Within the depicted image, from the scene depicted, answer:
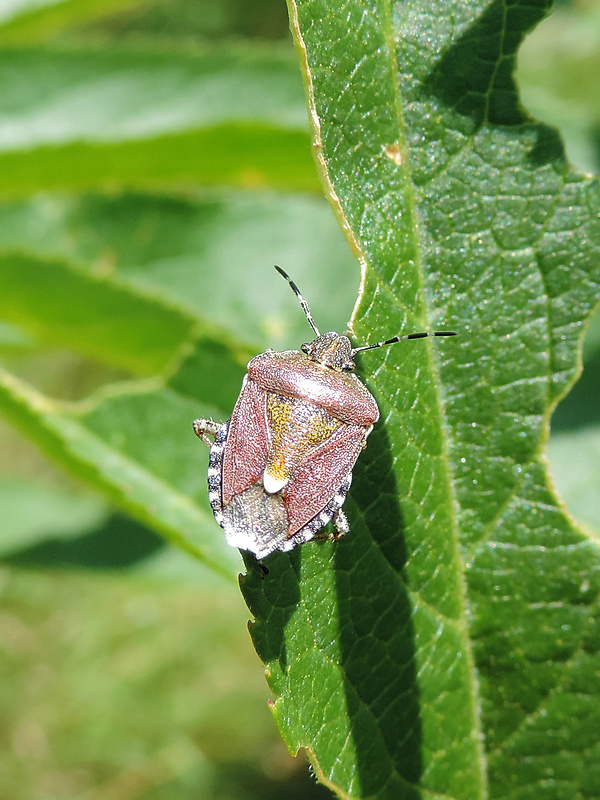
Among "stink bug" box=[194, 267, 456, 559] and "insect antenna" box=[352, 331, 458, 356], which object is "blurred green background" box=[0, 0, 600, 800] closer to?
"stink bug" box=[194, 267, 456, 559]

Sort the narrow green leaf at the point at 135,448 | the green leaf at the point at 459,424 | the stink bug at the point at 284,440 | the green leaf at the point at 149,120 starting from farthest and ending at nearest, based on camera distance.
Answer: the green leaf at the point at 149,120, the narrow green leaf at the point at 135,448, the stink bug at the point at 284,440, the green leaf at the point at 459,424

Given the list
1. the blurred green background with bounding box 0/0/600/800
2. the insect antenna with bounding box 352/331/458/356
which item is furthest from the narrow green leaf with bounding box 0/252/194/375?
the insect antenna with bounding box 352/331/458/356

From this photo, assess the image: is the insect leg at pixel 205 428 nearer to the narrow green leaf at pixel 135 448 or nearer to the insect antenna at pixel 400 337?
the narrow green leaf at pixel 135 448

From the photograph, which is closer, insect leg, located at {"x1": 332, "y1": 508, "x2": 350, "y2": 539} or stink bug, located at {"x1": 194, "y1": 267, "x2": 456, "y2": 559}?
insect leg, located at {"x1": 332, "y1": 508, "x2": 350, "y2": 539}

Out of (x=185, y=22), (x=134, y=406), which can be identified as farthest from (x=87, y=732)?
(x=185, y=22)

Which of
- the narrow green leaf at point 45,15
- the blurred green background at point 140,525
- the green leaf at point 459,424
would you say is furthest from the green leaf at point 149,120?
the green leaf at point 459,424

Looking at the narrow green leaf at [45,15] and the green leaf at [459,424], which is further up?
the narrow green leaf at [45,15]
